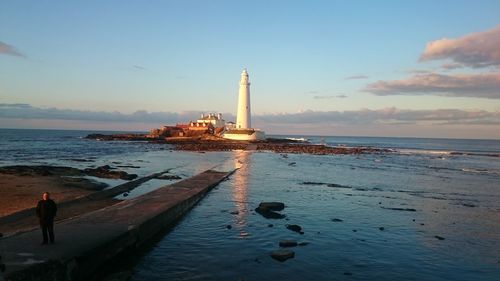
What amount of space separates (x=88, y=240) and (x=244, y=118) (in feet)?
278

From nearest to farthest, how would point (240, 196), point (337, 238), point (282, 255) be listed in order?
1. point (282, 255)
2. point (337, 238)
3. point (240, 196)

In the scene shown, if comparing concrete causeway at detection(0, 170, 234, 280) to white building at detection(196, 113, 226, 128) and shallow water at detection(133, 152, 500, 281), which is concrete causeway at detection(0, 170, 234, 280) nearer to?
shallow water at detection(133, 152, 500, 281)

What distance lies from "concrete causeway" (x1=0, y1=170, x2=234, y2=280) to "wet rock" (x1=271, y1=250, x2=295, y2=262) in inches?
168

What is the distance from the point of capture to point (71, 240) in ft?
35.9

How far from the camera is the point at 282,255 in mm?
12375

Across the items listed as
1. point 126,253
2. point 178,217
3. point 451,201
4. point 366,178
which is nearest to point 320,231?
point 178,217

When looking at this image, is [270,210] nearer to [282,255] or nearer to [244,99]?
[282,255]

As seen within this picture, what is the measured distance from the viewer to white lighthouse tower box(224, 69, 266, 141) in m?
93.1

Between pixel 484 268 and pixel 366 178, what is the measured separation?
23.9m

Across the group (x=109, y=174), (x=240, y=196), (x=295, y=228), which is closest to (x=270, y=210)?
(x=295, y=228)

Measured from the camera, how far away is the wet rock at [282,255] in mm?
12281

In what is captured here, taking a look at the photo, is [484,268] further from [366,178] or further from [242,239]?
[366,178]

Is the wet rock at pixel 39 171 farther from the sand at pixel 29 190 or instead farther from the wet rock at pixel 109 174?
the sand at pixel 29 190

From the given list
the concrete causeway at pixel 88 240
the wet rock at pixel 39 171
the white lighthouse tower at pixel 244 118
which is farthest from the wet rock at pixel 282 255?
the white lighthouse tower at pixel 244 118
